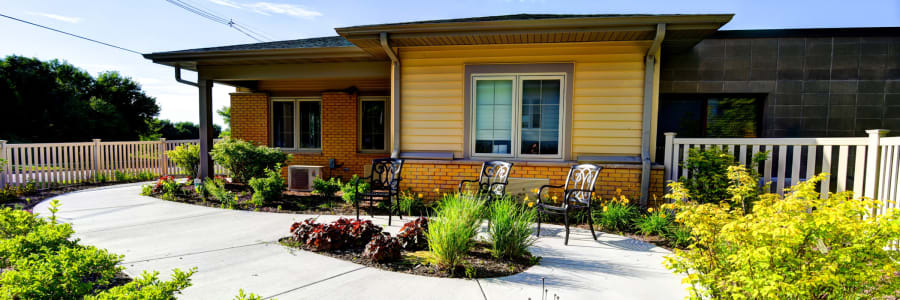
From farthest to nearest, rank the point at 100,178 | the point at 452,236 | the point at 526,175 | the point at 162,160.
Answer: the point at 162,160
the point at 100,178
the point at 526,175
the point at 452,236

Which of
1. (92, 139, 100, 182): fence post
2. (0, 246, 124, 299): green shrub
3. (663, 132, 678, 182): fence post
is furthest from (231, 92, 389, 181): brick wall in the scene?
(0, 246, 124, 299): green shrub

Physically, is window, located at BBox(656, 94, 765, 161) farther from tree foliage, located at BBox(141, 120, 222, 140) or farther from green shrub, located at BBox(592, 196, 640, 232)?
tree foliage, located at BBox(141, 120, 222, 140)

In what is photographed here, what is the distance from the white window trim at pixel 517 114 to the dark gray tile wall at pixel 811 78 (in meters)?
2.25

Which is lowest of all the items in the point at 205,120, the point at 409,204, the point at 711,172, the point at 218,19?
the point at 409,204

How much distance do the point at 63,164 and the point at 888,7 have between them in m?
16.2

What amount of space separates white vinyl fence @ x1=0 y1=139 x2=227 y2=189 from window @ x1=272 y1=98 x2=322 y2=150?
3285mm

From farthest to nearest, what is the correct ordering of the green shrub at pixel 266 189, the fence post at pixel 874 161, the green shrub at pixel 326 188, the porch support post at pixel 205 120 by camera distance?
the porch support post at pixel 205 120, the green shrub at pixel 326 188, the green shrub at pixel 266 189, the fence post at pixel 874 161

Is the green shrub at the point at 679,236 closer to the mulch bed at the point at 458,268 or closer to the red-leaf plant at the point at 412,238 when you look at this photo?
the mulch bed at the point at 458,268

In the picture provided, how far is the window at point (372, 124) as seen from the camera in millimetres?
8695

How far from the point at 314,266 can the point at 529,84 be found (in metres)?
3.91

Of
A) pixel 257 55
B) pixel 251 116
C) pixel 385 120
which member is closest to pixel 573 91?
pixel 385 120

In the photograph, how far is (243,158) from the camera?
6719 mm

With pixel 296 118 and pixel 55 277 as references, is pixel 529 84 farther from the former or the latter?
pixel 296 118

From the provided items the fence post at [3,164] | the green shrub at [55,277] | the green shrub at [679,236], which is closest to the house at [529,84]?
the green shrub at [679,236]
